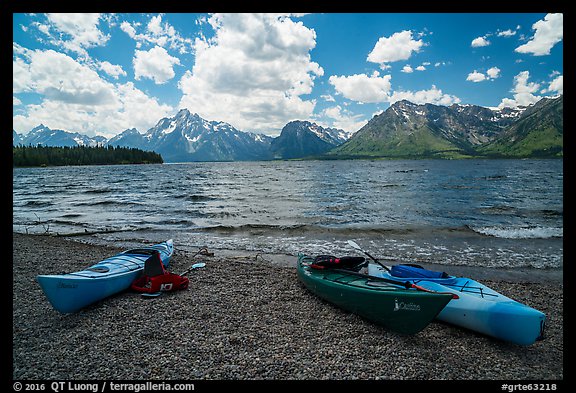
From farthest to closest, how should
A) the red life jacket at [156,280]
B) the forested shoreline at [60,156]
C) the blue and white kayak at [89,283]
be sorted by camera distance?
the forested shoreline at [60,156] → the red life jacket at [156,280] → the blue and white kayak at [89,283]

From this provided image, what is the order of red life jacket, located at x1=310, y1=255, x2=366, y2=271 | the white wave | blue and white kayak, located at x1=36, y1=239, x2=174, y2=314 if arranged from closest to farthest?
blue and white kayak, located at x1=36, y1=239, x2=174, y2=314 < red life jacket, located at x1=310, y1=255, x2=366, y2=271 < the white wave

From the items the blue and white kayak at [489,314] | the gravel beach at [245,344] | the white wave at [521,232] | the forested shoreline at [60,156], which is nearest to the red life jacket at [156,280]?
the gravel beach at [245,344]

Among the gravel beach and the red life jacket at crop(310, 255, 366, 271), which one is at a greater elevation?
the red life jacket at crop(310, 255, 366, 271)

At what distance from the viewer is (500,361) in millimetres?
7152

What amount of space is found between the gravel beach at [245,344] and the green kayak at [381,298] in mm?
328

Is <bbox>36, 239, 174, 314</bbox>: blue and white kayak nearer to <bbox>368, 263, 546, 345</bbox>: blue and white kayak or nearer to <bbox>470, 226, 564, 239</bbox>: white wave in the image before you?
<bbox>368, 263, 546, 345</bbox>: blue and white kayak

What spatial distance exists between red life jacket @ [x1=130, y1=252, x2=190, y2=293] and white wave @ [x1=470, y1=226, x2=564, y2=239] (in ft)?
73.2

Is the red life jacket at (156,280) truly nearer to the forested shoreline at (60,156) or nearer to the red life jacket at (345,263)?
the red life jacket at (345,263)

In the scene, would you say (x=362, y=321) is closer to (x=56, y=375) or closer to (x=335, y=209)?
(x=56, y=375)

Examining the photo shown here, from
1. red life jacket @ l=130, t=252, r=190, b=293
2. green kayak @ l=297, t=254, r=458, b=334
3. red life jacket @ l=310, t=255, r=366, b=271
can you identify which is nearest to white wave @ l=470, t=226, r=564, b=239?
red life jacket @ l=310, t=255, r=366, b=271

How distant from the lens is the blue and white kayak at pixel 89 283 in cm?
861

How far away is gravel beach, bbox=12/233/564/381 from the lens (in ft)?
21.1
